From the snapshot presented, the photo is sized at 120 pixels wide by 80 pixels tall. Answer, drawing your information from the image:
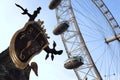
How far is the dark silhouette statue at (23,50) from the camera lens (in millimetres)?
10855

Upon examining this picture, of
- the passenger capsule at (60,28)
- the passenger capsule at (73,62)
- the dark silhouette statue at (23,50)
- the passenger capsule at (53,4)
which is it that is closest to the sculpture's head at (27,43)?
the dark silhouette statue at (23,50)

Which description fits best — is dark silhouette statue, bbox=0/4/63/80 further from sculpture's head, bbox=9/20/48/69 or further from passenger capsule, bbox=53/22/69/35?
passenger capsule, bbox=53/22/69/35

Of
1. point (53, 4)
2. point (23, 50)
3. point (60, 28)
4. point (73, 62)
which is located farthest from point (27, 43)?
point (53, 4)

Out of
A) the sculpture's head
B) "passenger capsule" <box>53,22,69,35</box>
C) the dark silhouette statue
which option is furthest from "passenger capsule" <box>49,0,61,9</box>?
the sculpture's head

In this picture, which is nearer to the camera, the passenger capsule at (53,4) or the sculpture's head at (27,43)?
the sculpture's head at (27,43)

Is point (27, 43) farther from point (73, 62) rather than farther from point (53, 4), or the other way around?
point (53, 4)

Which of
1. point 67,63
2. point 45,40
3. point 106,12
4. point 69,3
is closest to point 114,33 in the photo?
point 106,12

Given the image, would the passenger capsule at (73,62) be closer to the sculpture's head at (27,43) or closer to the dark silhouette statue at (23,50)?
the dark silhouette statue at (23,50)

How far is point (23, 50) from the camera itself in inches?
434

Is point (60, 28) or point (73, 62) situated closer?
point (73, 62)

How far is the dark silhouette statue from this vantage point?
1086 cm

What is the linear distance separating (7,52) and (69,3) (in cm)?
3894

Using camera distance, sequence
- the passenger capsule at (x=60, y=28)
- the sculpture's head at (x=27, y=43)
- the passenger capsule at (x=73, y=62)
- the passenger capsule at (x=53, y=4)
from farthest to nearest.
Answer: the passenger capsule at (x=53, y=4) < the passenger capsule at (x=60, y=28) < the passenger capsule at (x=73, y=62) < the sculpture's head at (x=27, y=43)

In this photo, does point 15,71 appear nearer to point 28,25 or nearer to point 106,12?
point 28,25
